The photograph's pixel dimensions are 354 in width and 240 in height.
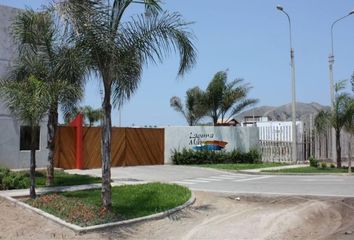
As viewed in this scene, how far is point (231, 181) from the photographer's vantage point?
71.3ft

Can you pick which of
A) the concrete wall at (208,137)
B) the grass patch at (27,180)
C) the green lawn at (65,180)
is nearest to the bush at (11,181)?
the grass patch at (27,180)

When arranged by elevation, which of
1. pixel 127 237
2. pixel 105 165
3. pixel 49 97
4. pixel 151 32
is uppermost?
pixel 151 32

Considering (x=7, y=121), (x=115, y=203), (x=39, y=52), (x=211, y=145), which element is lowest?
(x=115, y=203)

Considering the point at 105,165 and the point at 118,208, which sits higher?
the point at 105,165

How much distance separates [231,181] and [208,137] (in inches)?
420

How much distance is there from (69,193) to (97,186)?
2027 mm

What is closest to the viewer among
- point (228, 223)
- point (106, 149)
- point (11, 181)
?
point (228, 223)

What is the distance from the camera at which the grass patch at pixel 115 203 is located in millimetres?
11695

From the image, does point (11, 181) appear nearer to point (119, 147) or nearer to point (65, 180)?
point (65, 180)

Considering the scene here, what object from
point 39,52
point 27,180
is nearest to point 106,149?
point 27,180

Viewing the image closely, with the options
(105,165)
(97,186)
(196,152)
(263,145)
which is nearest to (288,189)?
(97,186)

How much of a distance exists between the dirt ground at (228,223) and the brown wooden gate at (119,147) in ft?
37.9

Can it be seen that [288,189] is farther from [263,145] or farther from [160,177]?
[263,145]

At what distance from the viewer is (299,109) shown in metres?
62.6
